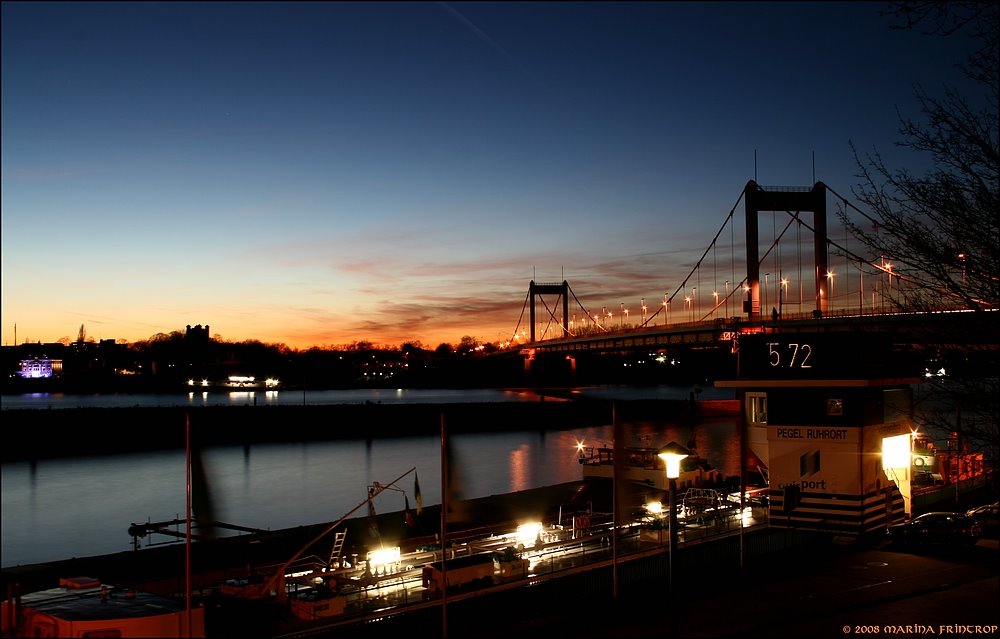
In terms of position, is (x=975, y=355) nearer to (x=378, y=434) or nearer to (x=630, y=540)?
(x=630, y=540)

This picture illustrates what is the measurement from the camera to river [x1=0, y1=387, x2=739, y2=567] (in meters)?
32.8

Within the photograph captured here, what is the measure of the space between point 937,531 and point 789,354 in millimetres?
3893

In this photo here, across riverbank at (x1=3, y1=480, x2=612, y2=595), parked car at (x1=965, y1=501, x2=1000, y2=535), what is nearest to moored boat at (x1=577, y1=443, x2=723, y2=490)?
riverbank at (x1=3, y1=480, x2=612, y2=595)

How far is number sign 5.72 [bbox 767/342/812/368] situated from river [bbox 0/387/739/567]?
6.44 meters

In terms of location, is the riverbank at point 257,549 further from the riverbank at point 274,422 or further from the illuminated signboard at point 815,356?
the riverbank at point 274,422

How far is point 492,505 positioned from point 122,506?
19.4 metres

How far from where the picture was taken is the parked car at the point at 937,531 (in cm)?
1526

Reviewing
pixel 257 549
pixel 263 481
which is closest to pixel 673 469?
pixel 257 549

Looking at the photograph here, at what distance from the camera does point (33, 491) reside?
42.6 metres

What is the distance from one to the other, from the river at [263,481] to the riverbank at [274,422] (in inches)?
155

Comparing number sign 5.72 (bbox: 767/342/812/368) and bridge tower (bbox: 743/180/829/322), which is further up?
bridge tower (bbox: 743/180/829/322)

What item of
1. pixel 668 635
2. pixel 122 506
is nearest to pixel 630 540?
pixel 668 635

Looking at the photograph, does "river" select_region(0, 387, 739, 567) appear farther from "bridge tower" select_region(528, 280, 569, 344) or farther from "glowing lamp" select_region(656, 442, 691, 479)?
"bridge tower" select_region(528, 280, 569, 344)

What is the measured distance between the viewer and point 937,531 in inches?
602
